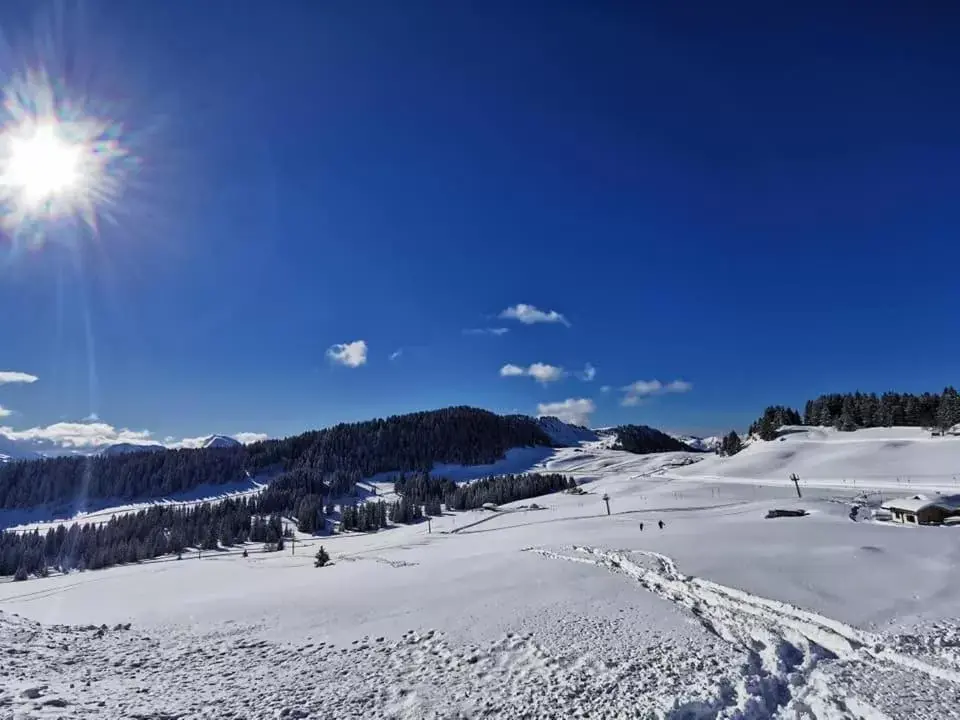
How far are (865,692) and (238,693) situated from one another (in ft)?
52.6

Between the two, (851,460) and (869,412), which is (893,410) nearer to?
(869,412)

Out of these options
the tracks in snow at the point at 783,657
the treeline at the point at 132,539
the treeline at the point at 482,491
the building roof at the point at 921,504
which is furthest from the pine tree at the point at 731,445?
the tracks in snow at the point at 783,657

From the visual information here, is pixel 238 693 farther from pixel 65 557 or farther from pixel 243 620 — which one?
pixel 65 557

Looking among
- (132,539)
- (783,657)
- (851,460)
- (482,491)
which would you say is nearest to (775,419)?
(851,460)

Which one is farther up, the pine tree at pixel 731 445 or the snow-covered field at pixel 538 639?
the pine tree at pixel 731 445

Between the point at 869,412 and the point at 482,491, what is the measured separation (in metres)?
103

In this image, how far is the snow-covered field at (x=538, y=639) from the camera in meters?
11.9

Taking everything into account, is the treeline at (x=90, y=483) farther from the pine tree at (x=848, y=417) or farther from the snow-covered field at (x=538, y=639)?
the pine tree at (x=848, y=417)

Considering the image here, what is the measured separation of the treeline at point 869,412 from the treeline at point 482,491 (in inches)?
2502

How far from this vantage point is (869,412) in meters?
124

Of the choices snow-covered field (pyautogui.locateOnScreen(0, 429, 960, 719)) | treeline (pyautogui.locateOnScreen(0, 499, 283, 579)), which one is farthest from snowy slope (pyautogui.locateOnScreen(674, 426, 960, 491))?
treeline (pyautogui.locateOnScreen(0, 499, 283, 579))

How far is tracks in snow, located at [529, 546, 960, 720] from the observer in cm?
1151

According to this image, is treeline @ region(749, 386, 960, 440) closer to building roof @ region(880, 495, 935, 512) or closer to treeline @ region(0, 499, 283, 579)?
building roof @ region(880, 495, 935, 512)

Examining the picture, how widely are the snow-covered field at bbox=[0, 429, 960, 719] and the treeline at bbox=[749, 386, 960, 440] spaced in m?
95.8
